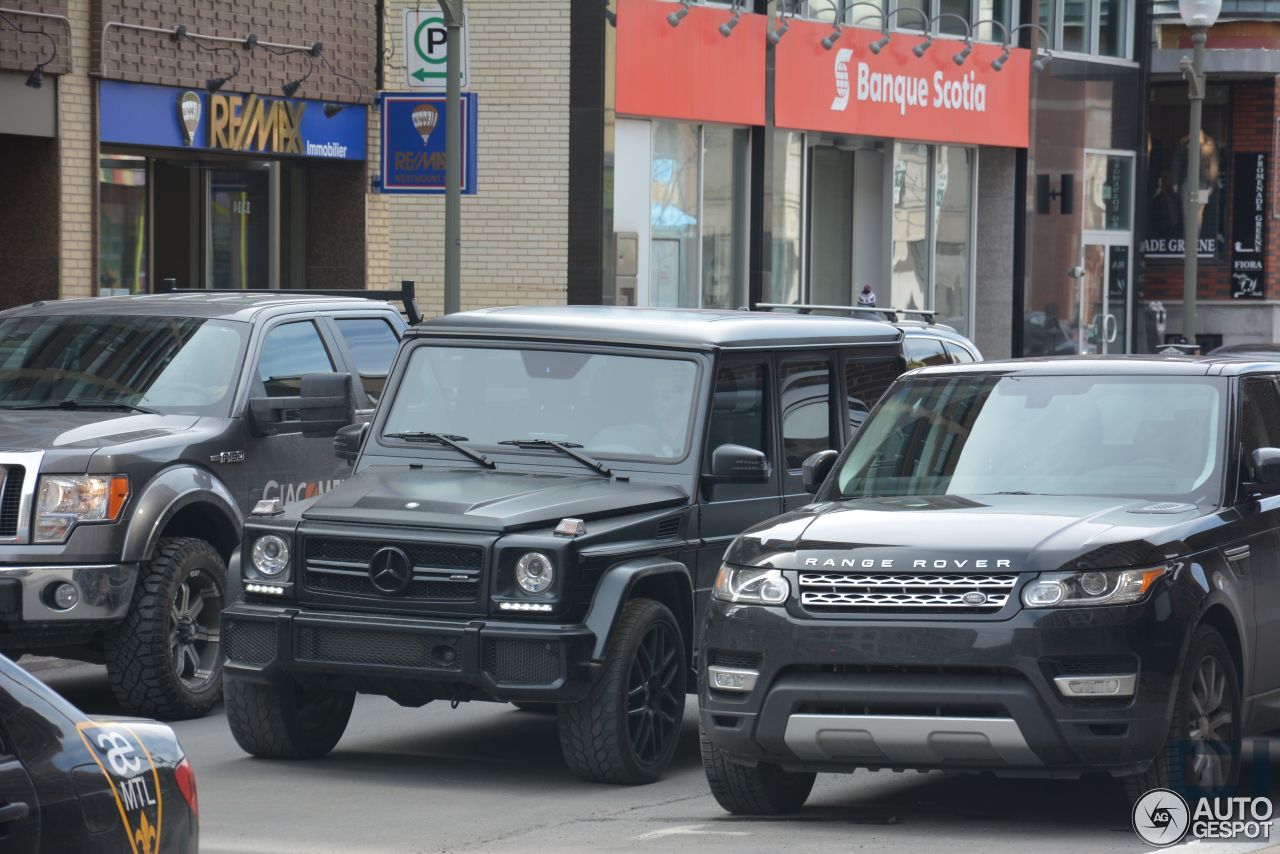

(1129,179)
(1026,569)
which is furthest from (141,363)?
(1129,179)

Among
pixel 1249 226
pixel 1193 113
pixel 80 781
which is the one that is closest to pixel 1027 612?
pixel 80 781

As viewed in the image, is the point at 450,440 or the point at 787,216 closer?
the point at 450,440

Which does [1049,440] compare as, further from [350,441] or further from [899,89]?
[899,89]

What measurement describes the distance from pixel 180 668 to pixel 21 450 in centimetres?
134

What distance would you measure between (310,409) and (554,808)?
307 cm

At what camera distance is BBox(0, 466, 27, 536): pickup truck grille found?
9828 mm

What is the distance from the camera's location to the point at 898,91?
1207 inches

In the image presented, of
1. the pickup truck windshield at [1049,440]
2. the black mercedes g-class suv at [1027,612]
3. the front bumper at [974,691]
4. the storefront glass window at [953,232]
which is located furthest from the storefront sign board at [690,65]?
the front bumper at [974,691]

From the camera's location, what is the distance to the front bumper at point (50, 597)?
9711mm

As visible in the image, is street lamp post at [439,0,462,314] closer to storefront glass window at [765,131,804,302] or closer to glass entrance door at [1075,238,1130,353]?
storefront glass window at [765,131,804,302]

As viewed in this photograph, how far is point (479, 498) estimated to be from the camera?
8.91 meters

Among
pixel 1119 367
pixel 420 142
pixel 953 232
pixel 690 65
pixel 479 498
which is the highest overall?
pixel 690 65

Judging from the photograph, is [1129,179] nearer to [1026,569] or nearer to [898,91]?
[898,91]

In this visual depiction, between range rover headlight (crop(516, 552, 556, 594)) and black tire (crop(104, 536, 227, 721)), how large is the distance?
2.18 m
